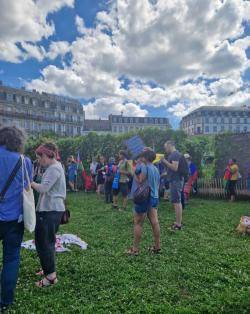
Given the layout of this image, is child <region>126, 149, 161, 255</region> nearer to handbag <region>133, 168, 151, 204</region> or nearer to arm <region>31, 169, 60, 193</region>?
handbag <region>133, 168, 151, 204</region>

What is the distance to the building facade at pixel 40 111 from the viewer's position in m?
60.7

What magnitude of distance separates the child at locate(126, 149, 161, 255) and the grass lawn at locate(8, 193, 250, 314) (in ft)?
0.86

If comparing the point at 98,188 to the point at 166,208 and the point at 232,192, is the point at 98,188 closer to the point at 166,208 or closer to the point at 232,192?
the point at 166,208

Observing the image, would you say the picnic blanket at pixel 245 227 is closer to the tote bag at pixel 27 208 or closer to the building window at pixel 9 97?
the tote bag at pixel 27 208

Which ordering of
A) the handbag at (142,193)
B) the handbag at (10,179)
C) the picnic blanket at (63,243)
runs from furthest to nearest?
the picnic blanket at (63,243)
the handbag at (142,193)
the handbag at (10,179)

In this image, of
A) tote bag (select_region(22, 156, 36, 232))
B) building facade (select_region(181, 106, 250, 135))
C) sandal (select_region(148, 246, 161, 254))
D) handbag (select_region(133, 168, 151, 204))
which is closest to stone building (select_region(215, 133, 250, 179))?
sandal (select_region(148, 246, 161, 254))

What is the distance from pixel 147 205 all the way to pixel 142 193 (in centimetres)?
24

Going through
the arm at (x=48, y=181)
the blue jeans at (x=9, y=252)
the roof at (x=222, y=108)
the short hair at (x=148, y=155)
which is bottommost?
the blue jeans at (x=9, y=252)

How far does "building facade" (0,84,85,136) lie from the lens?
2391 inches

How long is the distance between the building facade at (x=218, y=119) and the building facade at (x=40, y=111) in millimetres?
38891

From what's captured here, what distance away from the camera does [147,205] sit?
16.5 ft

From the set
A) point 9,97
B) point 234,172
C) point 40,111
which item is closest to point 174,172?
point 234,172

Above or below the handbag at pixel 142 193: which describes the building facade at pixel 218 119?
above

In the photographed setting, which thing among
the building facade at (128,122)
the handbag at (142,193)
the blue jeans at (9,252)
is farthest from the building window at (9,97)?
the blue jeans at (9,252)
